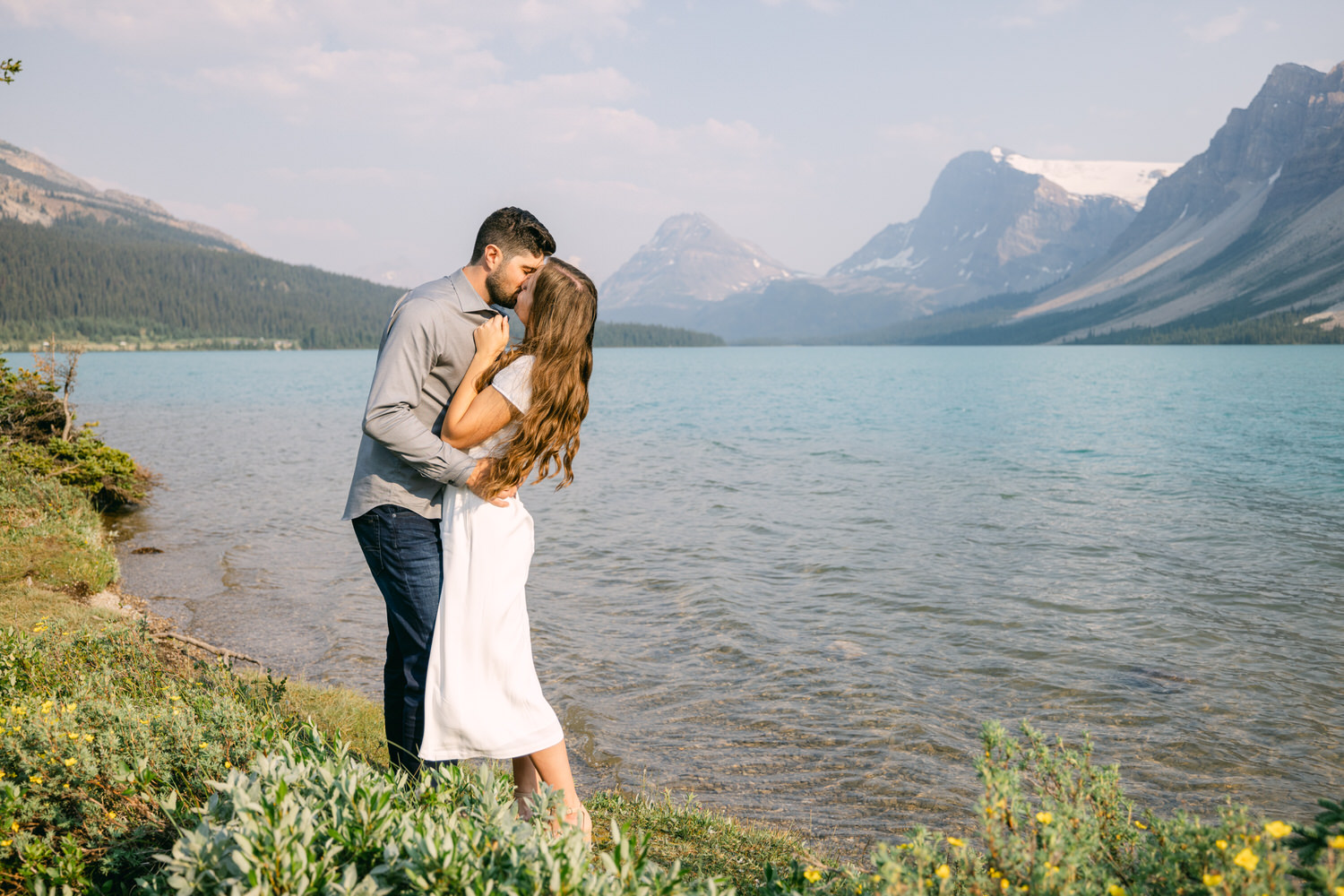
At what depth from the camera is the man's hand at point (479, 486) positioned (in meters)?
3.98

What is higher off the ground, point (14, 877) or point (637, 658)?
point (14, 877)

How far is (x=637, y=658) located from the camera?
33.8 ft

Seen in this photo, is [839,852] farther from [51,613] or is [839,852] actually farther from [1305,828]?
[51,613]

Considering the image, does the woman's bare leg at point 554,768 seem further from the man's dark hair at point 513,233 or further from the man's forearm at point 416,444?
the man's dark hair at point 513,233

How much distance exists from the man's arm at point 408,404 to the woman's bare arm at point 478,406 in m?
0.10

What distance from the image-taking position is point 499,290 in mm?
4219

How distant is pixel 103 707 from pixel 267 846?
2.68 metres

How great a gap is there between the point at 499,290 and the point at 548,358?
53 cm

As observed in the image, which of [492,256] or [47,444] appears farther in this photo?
[47,444]

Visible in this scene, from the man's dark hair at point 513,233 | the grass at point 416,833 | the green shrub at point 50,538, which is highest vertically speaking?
the man's dark hair at point 513,233

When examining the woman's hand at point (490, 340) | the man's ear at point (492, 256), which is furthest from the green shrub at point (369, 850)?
the man's ear at point (492, 256)

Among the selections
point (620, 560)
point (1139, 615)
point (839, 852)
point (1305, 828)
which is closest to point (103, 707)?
point (839, 852)

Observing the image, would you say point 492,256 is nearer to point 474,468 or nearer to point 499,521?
point 474,468

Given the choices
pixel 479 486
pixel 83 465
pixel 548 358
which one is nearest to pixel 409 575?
pixel 479 486
